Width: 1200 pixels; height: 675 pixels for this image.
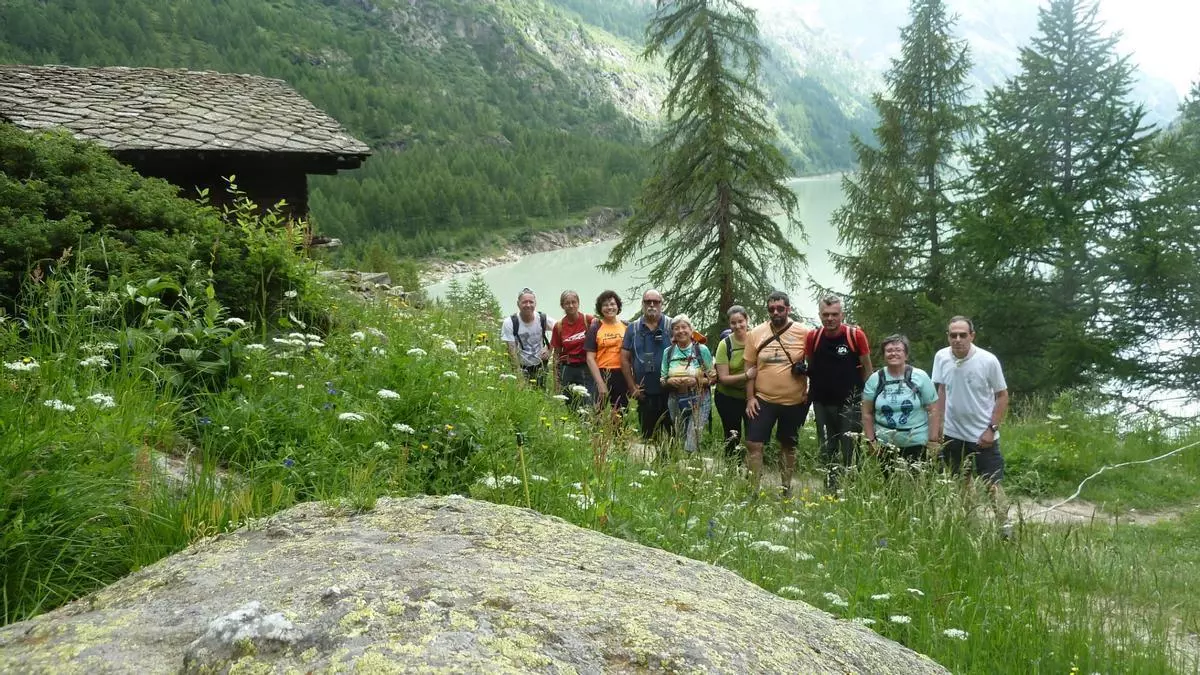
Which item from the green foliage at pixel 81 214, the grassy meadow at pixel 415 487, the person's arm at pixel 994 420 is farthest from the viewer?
the person's arm at pixel 994 420

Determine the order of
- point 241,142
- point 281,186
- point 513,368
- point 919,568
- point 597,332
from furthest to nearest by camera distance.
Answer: point 281,186, point 241,142, point 597,332, point 513,368, point 919,568

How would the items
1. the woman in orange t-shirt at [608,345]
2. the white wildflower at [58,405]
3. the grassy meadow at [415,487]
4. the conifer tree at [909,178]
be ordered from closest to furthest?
1. the grassy meadow at [415,487]
2. the white wildflower at [58,405]
3. the woman in orange t-shirt at [608,345]
4. the conifer tree at [909,178]

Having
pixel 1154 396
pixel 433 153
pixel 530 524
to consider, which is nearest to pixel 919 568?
pixel 530 524

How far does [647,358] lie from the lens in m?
8.04

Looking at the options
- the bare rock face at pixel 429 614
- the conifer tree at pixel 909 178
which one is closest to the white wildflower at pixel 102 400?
the bare rock face at pixel 429 614

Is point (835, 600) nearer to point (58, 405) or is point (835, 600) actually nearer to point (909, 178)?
point (58, 405)

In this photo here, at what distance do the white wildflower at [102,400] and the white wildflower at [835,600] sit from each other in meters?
2.89

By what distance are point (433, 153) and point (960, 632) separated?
127m

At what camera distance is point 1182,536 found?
24.2 ft

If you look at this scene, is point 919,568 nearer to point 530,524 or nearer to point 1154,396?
point 530,524

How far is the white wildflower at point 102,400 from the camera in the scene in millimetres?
3039

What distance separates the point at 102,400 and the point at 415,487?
4.24 ft

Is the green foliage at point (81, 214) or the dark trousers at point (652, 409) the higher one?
the green foliage at point (81, 214)

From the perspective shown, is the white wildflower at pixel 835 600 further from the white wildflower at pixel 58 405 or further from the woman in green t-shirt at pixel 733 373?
the woman in green t-shirt at pixel 733 373
